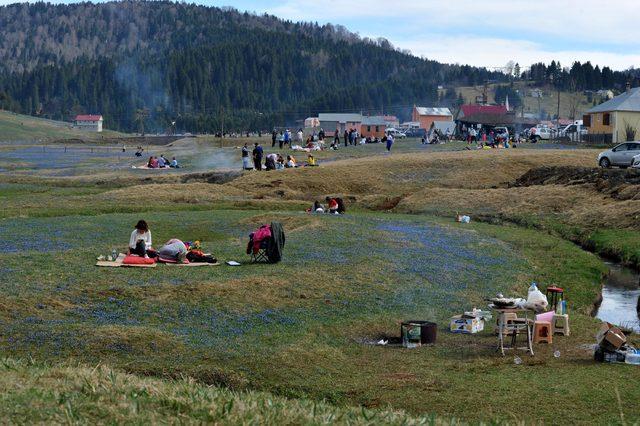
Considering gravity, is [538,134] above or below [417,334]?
above

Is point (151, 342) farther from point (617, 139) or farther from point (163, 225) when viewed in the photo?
point (617, 139)

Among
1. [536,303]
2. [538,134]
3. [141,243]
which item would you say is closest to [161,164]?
[538,134]

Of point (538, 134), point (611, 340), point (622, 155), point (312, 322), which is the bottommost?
point (312, 322)

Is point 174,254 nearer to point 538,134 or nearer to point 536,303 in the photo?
point 536,303

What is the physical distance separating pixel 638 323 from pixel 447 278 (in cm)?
557

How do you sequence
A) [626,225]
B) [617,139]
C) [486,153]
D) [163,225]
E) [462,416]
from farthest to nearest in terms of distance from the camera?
[617,139]
[486,153]
[626,225]
[163,225]
[462,416]

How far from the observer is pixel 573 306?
29094 mm

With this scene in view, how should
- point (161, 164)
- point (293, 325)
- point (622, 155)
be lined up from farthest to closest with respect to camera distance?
point (161, 164) → point (622, 155) → point (293, 325)

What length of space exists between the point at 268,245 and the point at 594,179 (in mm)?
34484

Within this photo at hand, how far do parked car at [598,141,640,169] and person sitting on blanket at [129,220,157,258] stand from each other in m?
41.7

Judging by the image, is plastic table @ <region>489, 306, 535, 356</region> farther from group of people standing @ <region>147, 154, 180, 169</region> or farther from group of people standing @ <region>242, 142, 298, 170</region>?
group of people standing @ <region>147, 154, 180, 169</region>

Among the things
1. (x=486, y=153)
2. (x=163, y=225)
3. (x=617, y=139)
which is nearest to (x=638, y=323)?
(x=163, y=225)

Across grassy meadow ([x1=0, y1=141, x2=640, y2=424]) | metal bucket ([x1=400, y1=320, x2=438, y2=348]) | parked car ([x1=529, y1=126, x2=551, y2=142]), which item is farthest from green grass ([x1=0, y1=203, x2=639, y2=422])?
parked car ([x1=529, y1=126, x2=551, y2=142])

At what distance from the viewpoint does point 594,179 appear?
190 ft
